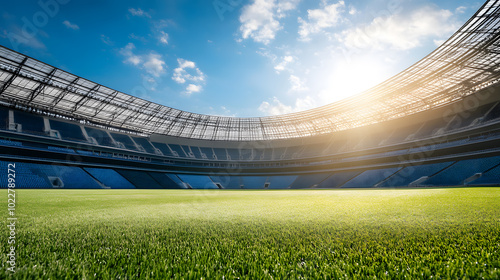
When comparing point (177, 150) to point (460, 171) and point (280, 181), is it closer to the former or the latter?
point (280, 181)

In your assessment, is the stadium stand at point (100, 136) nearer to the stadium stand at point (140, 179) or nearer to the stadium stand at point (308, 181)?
the stadium stand at point (140, 179)

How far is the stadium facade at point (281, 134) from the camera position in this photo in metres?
24.3

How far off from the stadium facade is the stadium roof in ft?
0.50

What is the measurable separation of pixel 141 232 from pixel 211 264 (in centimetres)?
173

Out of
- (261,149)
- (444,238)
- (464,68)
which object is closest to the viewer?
(444,238)

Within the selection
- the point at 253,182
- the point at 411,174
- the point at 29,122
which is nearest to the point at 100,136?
the point at 29,122

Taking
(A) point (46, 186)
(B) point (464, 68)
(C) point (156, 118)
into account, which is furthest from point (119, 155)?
(B) point (464, 68)

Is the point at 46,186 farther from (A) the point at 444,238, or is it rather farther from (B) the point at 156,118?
(A) the point at 444,238

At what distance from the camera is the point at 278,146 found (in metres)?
56.6

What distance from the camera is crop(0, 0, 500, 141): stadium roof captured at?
66.6 ft

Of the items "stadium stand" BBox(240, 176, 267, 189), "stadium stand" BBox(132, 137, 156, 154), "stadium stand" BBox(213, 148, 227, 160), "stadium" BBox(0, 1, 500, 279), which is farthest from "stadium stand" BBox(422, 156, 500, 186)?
"stadium stand" BBox(132, 137, 156, 154)

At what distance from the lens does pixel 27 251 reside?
1.82 m

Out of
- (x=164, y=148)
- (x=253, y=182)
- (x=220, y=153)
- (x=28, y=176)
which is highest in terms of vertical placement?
(x=164, y=148)

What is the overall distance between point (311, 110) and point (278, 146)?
18.8 m
